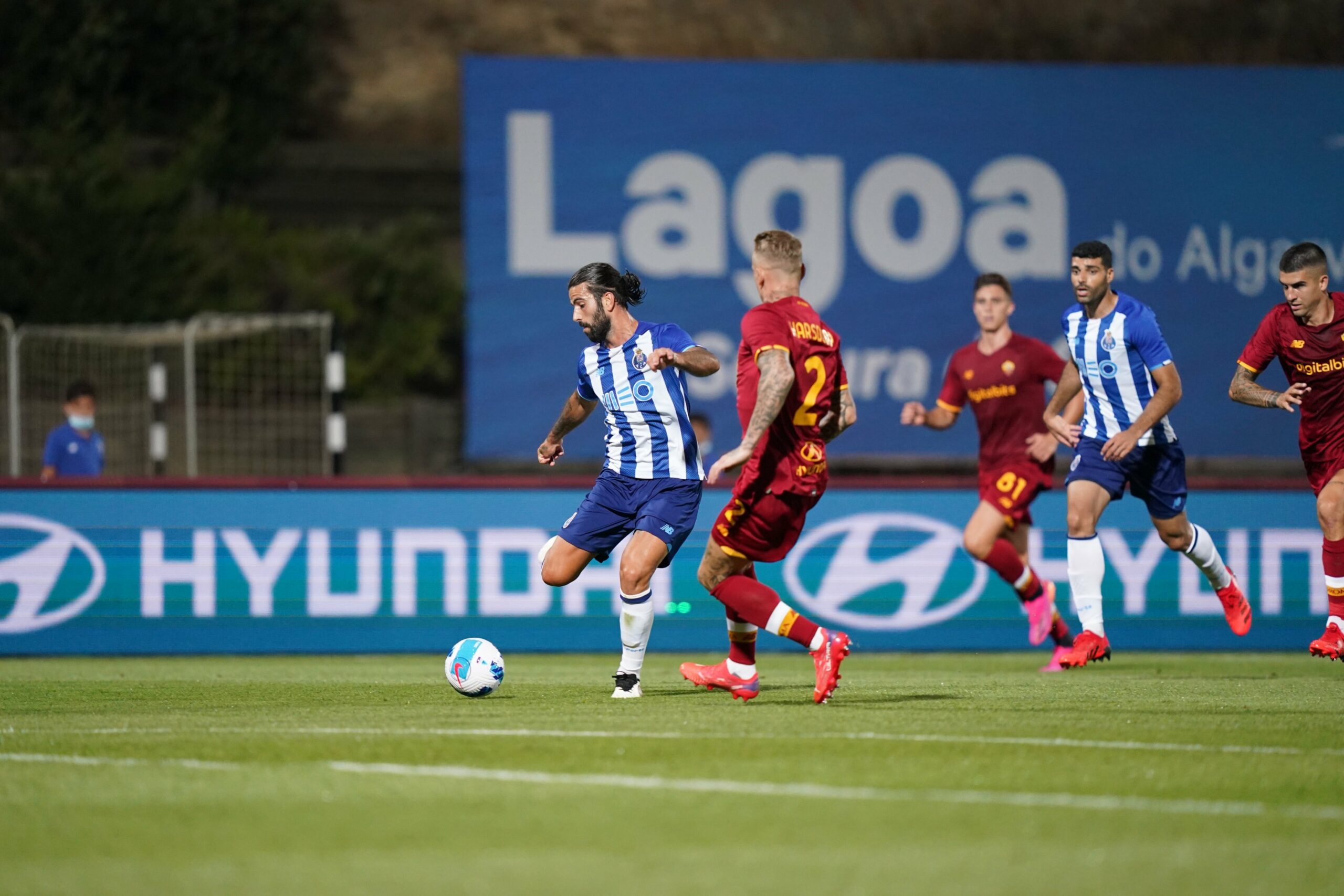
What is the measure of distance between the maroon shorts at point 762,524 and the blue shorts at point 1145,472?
241 centimetres

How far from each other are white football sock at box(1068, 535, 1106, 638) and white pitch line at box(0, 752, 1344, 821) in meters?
4.39

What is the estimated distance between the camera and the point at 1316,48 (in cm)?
2545

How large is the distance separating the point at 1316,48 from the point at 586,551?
2200 cm

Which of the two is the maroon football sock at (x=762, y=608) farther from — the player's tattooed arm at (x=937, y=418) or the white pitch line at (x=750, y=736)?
the player's tattooed arm at (x=937, y=418)

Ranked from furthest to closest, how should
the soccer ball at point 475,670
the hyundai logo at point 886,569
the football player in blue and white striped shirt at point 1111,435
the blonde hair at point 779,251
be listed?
the hyundai logo at point 886,569 < the football player in blue and white striped shirt at point 1111,435 < the soccer ball at point 475,670 < the blonde hair at point 779,251

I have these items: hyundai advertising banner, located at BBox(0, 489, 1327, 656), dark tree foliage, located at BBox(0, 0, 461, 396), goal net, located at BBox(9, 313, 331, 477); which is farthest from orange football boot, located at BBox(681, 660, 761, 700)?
dark tree foliage, located at BBox(0, 0, 461, 396)

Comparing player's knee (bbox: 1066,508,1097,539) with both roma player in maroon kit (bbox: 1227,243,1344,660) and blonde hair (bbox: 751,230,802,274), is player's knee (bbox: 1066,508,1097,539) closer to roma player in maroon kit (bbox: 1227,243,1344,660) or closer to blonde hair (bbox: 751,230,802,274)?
roma player in maroon kit (bbox: 1227,243,1344,660)

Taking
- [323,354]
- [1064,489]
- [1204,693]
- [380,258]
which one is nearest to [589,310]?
[1204,693]

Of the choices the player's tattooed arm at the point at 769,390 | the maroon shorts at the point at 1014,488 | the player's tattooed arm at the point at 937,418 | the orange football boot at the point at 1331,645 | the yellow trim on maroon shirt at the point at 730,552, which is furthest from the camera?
the maroon shorts at the point at 1014,488

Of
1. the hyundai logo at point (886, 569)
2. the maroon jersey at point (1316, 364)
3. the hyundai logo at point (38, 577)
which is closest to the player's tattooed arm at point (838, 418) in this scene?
the maroon jersey at point (1316, 364)

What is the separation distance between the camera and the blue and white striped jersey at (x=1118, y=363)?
338 inches

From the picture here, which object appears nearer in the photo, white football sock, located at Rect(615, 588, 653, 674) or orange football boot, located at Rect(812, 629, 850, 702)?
orange football boot, located at Rect(812, 629, 850, 702)

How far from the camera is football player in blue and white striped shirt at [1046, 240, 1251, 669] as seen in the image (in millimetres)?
8578

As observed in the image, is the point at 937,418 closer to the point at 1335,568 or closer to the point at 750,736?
the point at 1335,568
